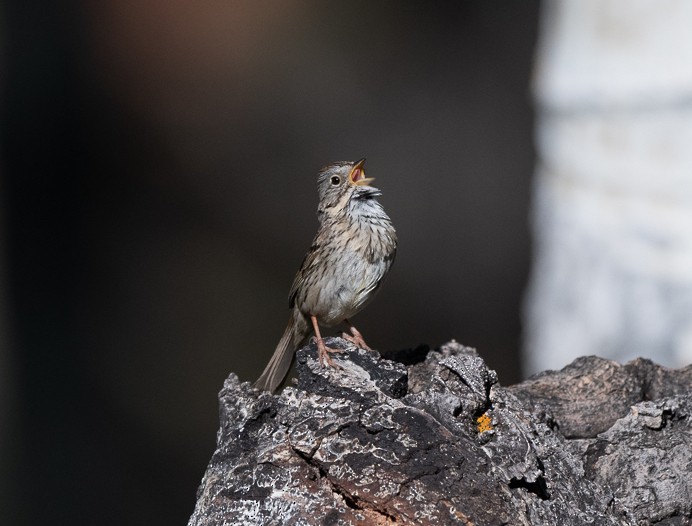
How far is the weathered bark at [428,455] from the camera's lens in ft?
8.74

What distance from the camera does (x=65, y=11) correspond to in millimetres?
6199

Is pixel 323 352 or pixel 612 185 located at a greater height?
pixel 612 185

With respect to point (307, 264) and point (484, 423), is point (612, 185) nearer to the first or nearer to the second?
point (307, 264)

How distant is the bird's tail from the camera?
177 inches

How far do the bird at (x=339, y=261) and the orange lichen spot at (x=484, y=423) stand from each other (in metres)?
1.14

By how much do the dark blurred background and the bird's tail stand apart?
2.19 meters

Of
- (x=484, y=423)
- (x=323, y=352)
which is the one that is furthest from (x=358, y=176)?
(x=484, y=423)

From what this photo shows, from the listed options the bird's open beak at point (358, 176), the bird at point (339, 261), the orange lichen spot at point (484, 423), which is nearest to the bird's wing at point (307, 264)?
the bird at point (339, 261)

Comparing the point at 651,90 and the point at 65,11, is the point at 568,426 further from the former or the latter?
the point at 65,11

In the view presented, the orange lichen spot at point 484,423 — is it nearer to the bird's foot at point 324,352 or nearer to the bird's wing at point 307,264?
the bird's foot at point 324,352

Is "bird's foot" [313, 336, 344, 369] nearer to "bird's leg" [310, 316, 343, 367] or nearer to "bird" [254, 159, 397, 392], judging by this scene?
"bird's leg" [310, 316, 343, 367]

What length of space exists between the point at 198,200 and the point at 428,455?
427 centimetres

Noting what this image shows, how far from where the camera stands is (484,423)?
303 cm

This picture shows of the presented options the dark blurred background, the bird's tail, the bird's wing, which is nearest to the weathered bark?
the bird's wing
